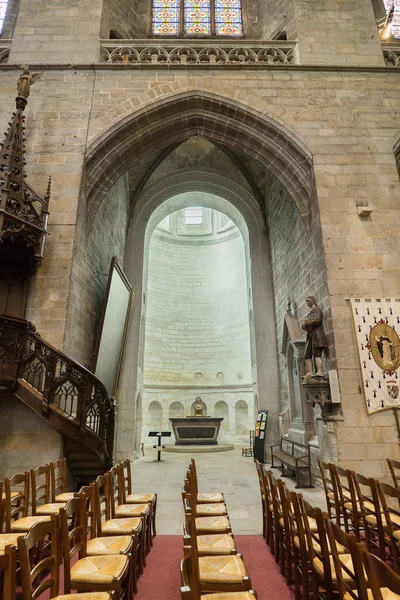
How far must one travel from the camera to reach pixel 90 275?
7930mm

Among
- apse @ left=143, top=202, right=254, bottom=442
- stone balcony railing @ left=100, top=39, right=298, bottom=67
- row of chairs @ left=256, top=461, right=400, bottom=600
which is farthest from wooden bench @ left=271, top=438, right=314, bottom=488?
stone balcony railing @ left=100, top=39, right=298, bottom=67

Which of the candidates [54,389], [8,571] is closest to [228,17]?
[54,389]

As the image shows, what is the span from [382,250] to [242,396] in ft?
33.5

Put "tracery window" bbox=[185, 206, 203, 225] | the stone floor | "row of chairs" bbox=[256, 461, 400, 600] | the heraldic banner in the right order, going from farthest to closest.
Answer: "tracery window" bbox=[185, 206, 203, 225], the heraldic banner, the stone floor, "row of chairs" bbox=[256, 461, 400, 600]

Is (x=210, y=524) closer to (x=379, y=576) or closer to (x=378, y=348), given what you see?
(x=379, y=576)

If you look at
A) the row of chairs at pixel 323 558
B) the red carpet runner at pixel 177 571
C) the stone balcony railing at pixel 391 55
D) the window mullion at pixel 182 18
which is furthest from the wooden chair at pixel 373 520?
the window mullion at pixel 182 18

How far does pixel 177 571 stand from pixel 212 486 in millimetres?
3395

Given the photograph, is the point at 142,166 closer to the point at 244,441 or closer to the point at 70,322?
the point at 70,322

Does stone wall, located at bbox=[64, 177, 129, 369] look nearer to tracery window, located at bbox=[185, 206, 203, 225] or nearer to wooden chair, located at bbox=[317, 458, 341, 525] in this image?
wooden chair, located at bbox=[317, 458, 341, 525]

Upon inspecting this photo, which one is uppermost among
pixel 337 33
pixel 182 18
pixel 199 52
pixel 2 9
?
pixel 2 9

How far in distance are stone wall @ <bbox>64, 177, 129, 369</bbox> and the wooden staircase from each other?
0.95 meters

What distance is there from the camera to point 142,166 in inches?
452

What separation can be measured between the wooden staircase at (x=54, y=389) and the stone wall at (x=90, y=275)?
95 cm

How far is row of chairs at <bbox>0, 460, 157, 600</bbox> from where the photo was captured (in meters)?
1.69
